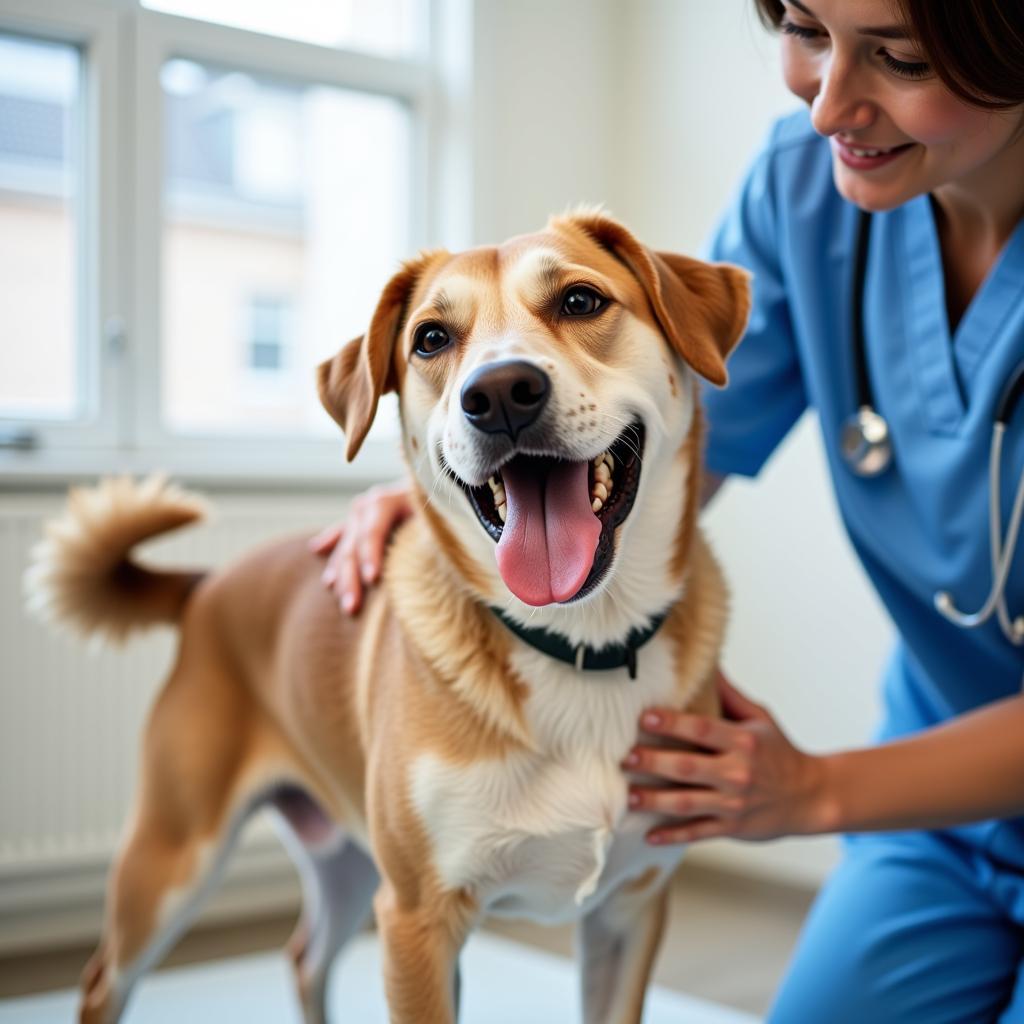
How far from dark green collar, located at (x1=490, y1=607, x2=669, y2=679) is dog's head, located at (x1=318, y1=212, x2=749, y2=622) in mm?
86

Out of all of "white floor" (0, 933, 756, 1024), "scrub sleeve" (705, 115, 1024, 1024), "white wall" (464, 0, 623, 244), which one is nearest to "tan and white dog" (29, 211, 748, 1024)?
"scrub sleeve" (705, 115, 1024, 1024)

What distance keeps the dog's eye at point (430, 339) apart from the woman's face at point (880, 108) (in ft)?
1.38

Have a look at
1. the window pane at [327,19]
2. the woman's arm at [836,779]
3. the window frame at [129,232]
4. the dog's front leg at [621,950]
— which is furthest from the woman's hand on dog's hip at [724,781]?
the window pane at [327,19]

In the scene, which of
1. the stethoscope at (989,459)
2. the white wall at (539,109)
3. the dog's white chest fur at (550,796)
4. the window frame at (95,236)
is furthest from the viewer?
the white wall at (539,109)

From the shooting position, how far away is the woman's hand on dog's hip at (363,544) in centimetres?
143

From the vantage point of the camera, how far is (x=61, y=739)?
8.14 ft

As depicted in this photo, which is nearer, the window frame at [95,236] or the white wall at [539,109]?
the window frame at [95,236]

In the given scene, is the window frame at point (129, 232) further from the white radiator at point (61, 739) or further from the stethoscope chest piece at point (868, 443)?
the stethoscope chest piece at point (868, 443)

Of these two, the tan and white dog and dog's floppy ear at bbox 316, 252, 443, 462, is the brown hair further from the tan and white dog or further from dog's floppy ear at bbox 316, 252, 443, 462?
dog's floppy ear at bbox 316, 252, 443, 462

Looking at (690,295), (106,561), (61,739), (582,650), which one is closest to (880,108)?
(690,295)

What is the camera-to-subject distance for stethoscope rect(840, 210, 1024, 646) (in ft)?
4.24

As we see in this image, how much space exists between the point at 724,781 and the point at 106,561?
100cm

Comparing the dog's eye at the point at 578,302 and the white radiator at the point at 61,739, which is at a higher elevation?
the dog's eye at the point at 578,302

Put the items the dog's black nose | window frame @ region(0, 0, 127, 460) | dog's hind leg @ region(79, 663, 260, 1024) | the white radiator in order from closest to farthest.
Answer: the dog's black nose
dog's hind leg @ region(79, 663, 260, 1024)
the white radiator
window frame @ region(0, 0, 127, 460)
